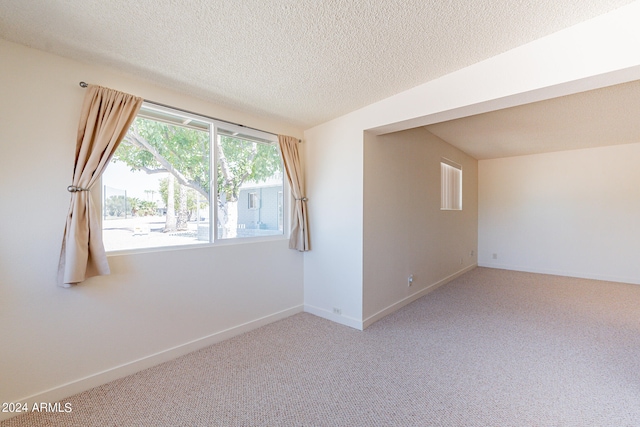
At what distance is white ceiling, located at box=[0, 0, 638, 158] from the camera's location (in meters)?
1.55

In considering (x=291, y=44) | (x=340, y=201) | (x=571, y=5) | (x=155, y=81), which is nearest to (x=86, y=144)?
(x=155, y=81)

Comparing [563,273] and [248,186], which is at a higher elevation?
[248,186]

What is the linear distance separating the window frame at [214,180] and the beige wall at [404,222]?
1.07m

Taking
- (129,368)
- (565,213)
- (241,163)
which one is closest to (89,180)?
(241,163)

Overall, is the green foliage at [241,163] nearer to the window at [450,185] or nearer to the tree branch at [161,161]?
the tree branch at [161,161]

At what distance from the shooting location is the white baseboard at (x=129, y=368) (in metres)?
1.89

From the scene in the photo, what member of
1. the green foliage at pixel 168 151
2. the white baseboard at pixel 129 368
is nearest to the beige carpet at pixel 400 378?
the white baseboard at pixel 129 368

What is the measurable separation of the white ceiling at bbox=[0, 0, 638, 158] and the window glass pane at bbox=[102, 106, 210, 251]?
414 millimetres

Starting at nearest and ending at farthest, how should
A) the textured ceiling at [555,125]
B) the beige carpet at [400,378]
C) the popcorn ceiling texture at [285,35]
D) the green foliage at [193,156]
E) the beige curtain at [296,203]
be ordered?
1. the popcorn ceiling texture at [285,35]
2. the beige carpet at [400,378]
3. the green foliage at [193,156]
4. the textured ceiling at [555,125]
5. the beige curtain at [296,203]

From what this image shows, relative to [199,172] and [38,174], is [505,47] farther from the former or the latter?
[38,174]

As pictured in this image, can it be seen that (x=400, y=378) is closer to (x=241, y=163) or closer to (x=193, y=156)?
(x=241, y=163)

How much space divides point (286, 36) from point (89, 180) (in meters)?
1.73

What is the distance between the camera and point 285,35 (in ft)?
5.87

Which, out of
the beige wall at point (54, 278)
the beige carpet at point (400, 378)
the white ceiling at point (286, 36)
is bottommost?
the beige carpet at point (400, 378)
